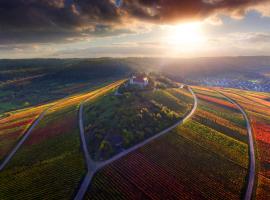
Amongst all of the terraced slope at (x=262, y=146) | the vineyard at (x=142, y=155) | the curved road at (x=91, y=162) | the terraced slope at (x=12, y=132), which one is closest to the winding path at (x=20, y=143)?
the terraced slope at (x=12, y=132)

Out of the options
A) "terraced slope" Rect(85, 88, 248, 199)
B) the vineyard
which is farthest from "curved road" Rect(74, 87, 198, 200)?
"terraced slope" Rect(85, 88, 248, 199)

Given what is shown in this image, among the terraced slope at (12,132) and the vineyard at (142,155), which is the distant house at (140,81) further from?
the terraced slope at (12,132)

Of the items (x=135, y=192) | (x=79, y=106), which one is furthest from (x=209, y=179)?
(x=79, y=106)

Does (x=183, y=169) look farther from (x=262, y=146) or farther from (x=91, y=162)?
(x=262, y=146)

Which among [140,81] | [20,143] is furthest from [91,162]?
[140,81]

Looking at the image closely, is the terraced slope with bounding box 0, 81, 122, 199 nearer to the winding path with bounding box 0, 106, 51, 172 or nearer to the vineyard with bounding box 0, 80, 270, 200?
the vineyard with bounding box 0, 80, 270, 200

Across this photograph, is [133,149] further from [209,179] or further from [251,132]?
[251,132]
